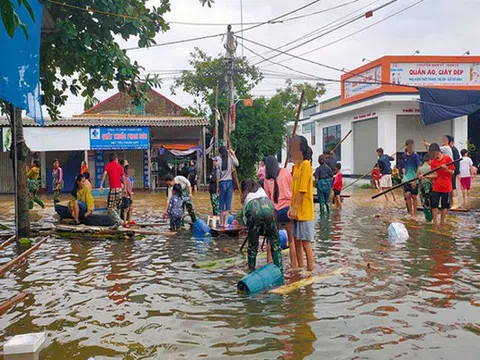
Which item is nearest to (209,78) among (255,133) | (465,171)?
(255,133)

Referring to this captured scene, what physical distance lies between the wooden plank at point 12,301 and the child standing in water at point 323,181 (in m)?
9.33

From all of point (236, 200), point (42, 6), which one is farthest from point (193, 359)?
point (236, 200)

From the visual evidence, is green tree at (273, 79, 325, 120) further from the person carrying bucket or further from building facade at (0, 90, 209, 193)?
the person carrying bucket

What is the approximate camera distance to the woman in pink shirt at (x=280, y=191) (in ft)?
23.1

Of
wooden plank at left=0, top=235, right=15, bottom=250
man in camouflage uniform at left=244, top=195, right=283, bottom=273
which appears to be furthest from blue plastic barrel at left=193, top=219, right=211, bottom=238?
man in camouflage uniform at left=244, top=195, right=283, bottom=273

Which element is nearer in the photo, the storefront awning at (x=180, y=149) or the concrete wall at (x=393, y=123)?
the storefront awning at (x=180, y=149)

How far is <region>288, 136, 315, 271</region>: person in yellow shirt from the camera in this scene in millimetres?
6461

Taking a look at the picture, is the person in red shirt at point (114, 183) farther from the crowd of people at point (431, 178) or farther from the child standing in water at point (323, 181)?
the crowd of people at point (431, 178)

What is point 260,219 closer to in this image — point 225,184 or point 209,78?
point 225,184

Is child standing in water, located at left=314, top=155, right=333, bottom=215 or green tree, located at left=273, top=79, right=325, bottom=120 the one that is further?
green tree, located at left=273, top=79, right=325, bottom=120

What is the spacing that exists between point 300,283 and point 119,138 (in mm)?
19768

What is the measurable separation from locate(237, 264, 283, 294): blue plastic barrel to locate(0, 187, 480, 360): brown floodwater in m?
0.15

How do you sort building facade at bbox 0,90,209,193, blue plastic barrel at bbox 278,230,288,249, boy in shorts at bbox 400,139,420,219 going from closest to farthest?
1. blue plastic barrel at bbox 278,230,288,249
2. boy in shorts at bbox 400,139,420,219
3. building facade at bbox 0,90,209,193

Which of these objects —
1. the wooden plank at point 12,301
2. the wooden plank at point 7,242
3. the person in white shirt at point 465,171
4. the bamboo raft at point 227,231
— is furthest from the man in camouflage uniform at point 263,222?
the person in white shirt at point 465,171
